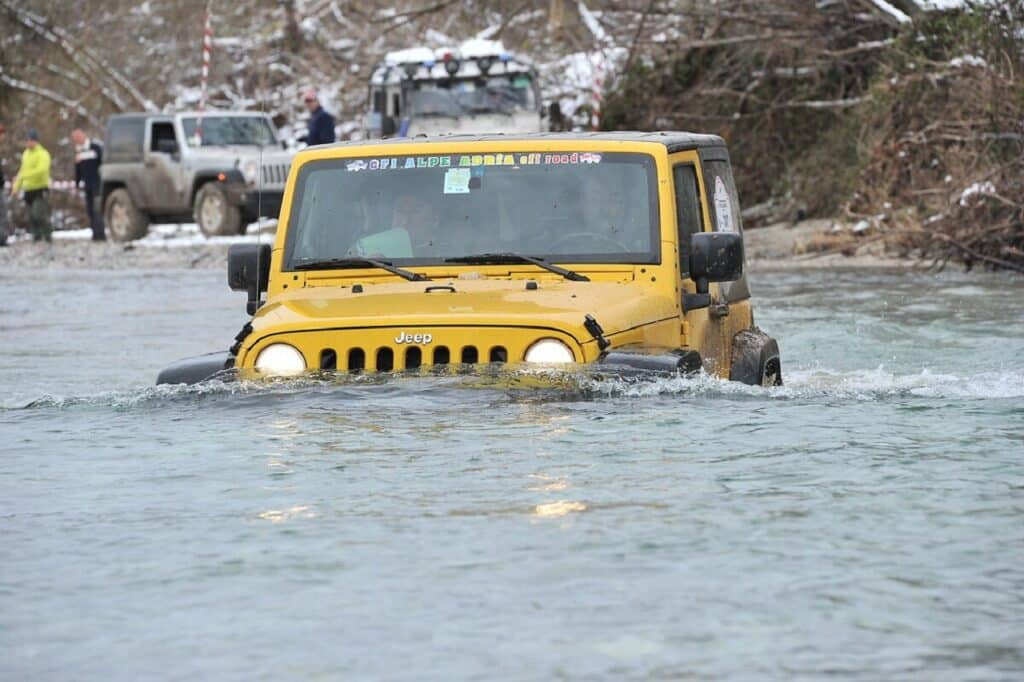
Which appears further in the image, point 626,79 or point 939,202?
point 626,79

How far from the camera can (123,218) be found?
3209cm

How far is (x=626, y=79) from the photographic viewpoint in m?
28.8


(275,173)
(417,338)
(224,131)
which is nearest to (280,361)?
(417,338)

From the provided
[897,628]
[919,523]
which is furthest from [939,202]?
[897,628]

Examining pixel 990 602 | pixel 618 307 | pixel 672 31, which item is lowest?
pixel 990 602

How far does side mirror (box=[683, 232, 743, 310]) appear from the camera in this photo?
8.65 m

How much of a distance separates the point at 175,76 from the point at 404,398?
117 ft

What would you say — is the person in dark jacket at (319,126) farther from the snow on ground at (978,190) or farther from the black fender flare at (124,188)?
the black fender flare at (124,188)

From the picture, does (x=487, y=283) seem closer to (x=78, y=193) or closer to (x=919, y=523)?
(x=919, y=523)

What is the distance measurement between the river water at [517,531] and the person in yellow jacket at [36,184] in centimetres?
2206

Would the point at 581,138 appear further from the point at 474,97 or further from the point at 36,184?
the point at 36,184

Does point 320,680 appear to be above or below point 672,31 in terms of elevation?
below

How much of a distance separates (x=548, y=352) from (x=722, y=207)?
84.2 inches

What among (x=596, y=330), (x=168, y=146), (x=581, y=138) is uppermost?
(x=168, y=146)
